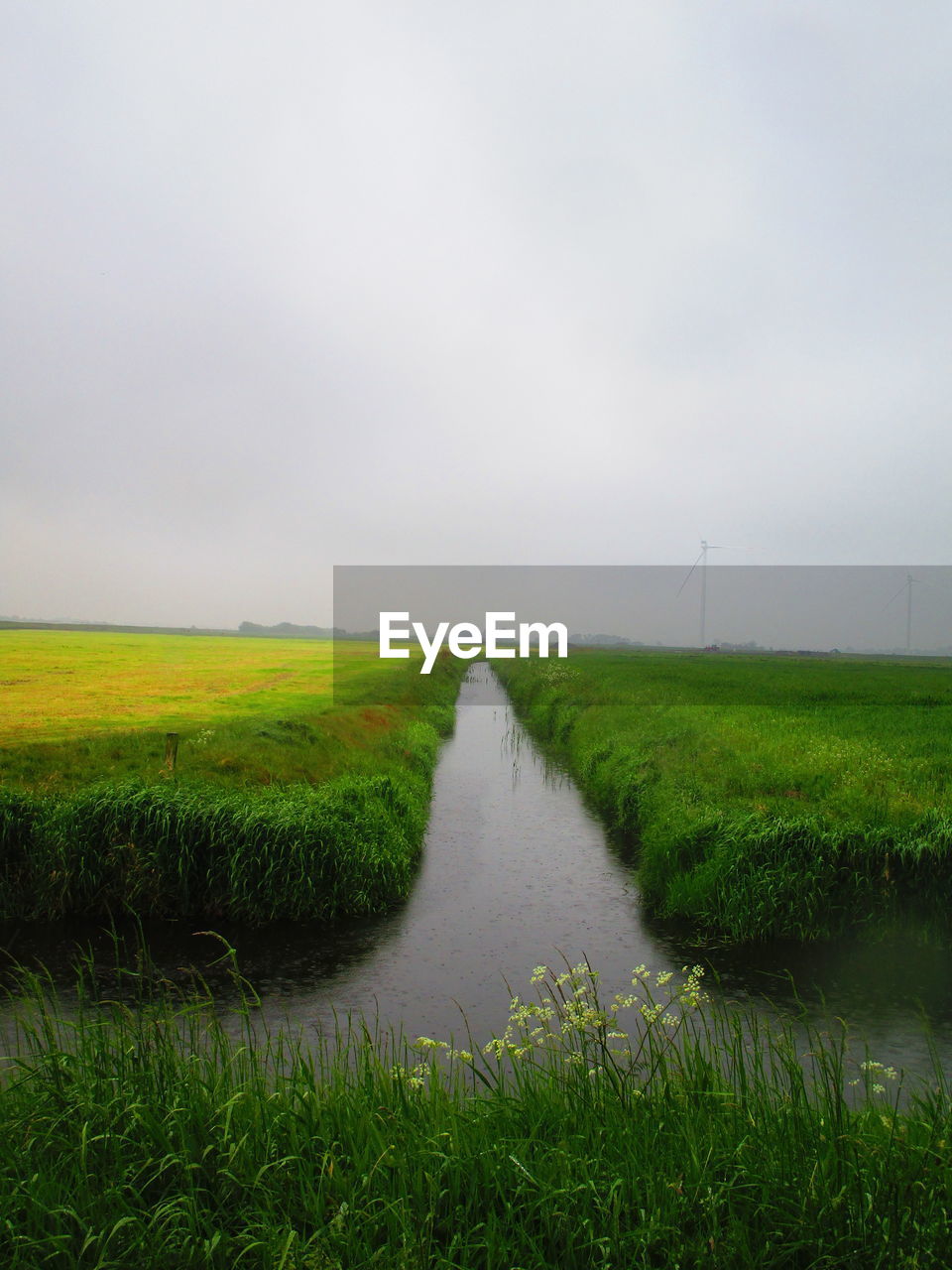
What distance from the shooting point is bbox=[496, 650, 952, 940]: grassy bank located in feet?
37.0

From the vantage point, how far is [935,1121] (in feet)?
Result: 14.1

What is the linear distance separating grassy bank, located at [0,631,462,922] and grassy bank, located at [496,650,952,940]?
4349mm

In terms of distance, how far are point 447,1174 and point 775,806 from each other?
10366mm

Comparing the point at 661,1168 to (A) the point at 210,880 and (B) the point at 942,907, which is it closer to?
(B) the point at 942,907

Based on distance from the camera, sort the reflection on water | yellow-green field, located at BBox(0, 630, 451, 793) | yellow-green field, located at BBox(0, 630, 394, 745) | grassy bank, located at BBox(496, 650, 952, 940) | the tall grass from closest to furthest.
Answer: the reflection on water, grassy bank, located at BBox(496, 650, 952, 940), the tall grass, yellow-green field, located at BBox(0, 630, 451, 793), yellow-green field, located at BBox(0, 630, 394, 745)

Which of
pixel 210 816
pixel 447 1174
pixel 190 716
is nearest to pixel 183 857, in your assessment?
pixel 210 816

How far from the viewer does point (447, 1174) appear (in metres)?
4.30

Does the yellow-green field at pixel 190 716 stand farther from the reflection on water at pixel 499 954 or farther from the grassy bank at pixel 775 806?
the grassy bank at pixel 775 806

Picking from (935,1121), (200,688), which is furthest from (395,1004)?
(200,688)

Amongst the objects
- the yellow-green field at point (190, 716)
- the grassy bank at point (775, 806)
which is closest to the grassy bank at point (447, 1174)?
the grassy bank at point (775, 806)

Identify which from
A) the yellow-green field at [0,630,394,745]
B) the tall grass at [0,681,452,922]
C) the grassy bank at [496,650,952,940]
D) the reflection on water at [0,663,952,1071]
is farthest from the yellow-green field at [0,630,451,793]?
the grassy bank at [496,650,952,940]

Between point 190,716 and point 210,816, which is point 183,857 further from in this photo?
point 190,716

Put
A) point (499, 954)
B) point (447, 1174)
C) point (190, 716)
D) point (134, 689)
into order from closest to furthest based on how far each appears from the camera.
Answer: point (447, 1174) → point (499, 954) → point (190, 716) → point (134, 689)

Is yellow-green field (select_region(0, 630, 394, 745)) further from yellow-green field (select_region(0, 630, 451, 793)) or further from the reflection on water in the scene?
the reflection on water
